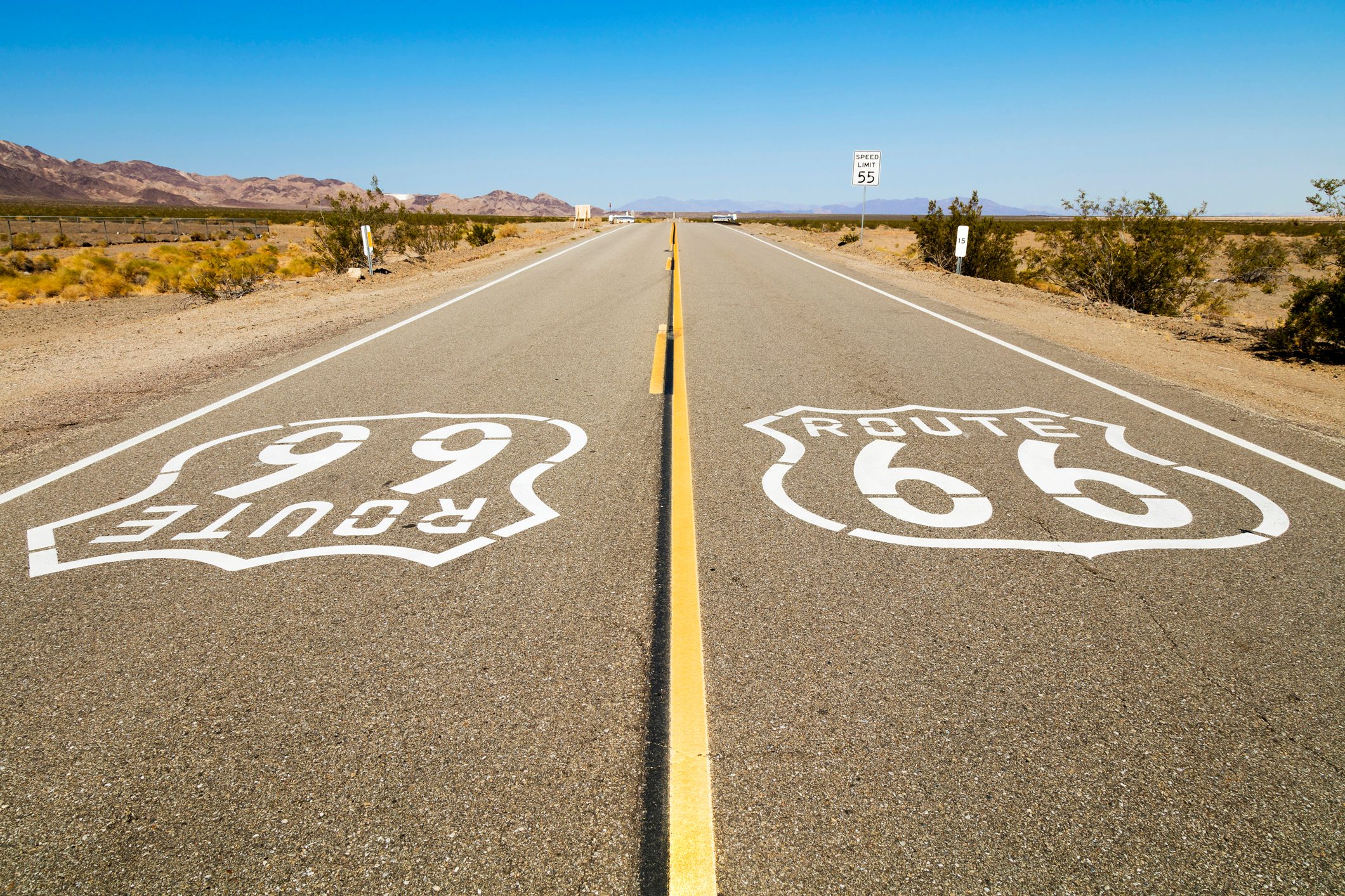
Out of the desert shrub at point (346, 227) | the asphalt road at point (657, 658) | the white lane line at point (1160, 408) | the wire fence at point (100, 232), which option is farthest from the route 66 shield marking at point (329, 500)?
the wire fence at point (100, 232)

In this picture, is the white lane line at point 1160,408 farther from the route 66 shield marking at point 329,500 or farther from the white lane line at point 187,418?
the white lane line at point 187,418

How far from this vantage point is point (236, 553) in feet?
12.2

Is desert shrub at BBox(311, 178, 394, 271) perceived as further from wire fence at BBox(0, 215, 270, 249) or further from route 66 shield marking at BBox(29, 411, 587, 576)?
route 66 shield marking at BBox(29, 411, 587, 576)

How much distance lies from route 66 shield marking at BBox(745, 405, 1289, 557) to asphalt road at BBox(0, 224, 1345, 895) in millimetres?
31

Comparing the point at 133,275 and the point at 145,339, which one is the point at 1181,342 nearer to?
the point at 145,339

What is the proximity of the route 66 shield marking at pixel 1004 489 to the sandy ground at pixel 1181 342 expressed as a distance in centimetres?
240

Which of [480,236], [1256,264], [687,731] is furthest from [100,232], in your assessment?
[687,731]

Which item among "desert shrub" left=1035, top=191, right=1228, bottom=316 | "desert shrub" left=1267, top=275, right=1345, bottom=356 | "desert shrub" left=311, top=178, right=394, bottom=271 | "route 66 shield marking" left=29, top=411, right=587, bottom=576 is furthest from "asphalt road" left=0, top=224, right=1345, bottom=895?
"desert shrub" left=311, top=178, right=394, bottom=271

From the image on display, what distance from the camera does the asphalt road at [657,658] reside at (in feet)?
6.59

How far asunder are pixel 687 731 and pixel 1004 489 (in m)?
2.91

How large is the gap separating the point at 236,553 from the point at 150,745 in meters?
1.46

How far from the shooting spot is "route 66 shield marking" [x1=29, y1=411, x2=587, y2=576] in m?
3.78

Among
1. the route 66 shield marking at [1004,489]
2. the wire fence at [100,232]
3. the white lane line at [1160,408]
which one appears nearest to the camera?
the route 66 shield marking at [1004,489]

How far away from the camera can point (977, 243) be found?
68.6ft
